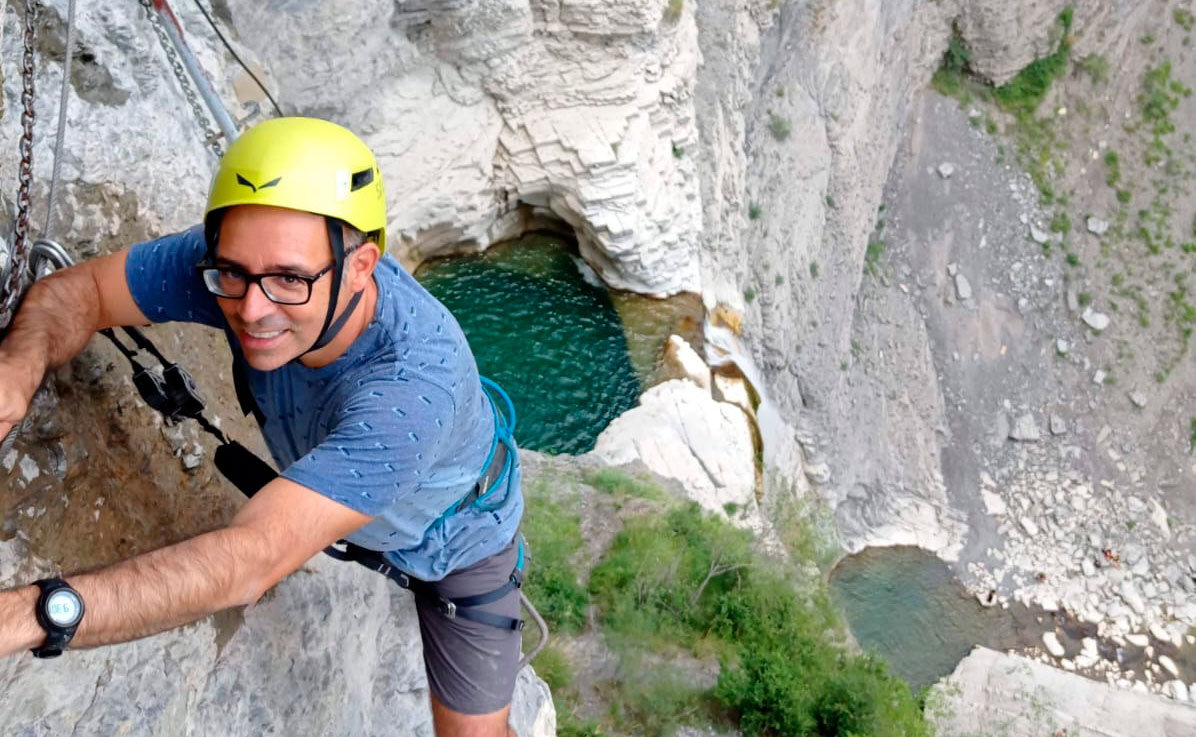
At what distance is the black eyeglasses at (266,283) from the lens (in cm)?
270

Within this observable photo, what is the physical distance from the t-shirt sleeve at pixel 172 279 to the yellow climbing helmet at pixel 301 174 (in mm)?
549

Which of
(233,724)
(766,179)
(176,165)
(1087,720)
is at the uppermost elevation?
(176,165)

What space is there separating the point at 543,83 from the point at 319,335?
15580mm

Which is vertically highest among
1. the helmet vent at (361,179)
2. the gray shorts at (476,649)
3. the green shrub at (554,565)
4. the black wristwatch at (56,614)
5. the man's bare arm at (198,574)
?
the helmet vent at (361,179)

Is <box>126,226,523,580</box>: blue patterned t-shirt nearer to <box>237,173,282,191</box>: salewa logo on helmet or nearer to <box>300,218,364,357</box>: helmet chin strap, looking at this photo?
<box>300,218,364,357</box>: helmet chin strap

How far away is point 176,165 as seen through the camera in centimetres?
601

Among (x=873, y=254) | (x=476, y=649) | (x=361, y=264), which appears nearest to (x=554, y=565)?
(x=476, y=649)

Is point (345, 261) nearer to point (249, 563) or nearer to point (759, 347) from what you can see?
point (249, 563)

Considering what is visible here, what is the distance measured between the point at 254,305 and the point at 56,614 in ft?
3.34

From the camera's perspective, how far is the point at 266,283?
107 inches

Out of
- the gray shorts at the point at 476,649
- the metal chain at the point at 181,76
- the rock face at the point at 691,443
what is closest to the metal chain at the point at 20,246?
the gray shorts at the point at 476,649

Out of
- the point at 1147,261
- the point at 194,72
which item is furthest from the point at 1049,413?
the point at 194,72

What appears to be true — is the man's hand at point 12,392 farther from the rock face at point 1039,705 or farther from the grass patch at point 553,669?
the rock face at point 1039,705

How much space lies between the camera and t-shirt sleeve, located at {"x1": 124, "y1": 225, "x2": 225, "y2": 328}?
3248mm
